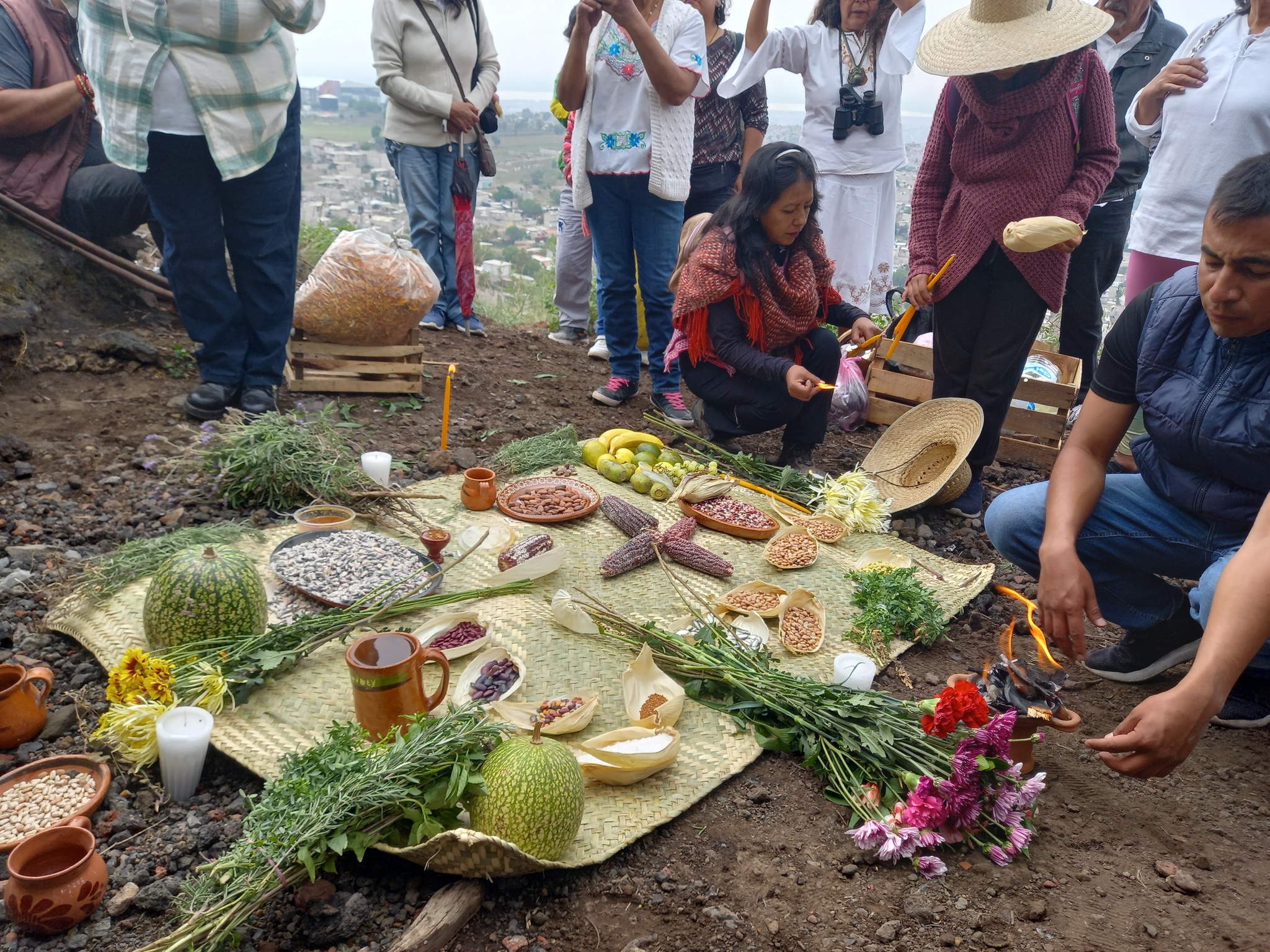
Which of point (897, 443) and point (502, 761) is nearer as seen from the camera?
point (502, 761)

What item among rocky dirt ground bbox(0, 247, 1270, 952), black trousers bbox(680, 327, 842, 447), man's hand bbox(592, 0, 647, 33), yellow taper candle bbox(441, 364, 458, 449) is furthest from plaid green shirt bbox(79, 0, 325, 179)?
black trousers bbox(680, 327, 842, 447)

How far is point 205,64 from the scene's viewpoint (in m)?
3.95

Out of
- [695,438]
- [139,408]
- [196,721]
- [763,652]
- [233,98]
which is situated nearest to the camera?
[196,721]

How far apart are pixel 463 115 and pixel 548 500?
11.0 feet

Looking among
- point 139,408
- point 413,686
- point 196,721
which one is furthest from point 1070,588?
point 139,408

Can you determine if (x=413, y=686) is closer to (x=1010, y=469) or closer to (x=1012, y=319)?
(x=1012, y=319)

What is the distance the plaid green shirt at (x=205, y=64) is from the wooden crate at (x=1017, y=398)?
12.5 feet

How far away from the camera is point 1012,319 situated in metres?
4.16

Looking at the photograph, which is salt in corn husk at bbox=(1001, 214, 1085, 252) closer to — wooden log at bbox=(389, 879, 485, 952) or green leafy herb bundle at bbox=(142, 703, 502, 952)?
green leafy herb bundle at bbox=(142, 703, 502, 952)

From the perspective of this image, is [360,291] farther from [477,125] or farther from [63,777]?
[63,777]

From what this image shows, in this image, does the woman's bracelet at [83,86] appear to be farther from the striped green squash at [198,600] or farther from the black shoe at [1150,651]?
the black shoe at [1150,651]

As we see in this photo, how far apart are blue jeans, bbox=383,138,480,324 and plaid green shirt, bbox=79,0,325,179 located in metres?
1.85

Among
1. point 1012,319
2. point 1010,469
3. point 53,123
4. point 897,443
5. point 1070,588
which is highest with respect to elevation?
point 53,123

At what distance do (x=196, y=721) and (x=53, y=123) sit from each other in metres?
4.58
